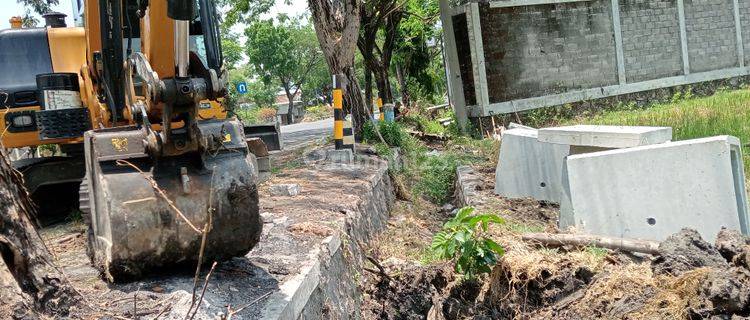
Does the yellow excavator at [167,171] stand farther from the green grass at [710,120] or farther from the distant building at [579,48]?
the distant building at [579,48]

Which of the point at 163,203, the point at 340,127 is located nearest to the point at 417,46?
the point at 340,127

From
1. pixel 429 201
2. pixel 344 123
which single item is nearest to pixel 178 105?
pixel 344 123

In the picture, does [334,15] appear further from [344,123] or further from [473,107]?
[473,107]

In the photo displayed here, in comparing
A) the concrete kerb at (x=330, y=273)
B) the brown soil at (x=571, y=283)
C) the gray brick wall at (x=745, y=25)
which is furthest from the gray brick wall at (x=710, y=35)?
the brown soil at (x=571, y=283)

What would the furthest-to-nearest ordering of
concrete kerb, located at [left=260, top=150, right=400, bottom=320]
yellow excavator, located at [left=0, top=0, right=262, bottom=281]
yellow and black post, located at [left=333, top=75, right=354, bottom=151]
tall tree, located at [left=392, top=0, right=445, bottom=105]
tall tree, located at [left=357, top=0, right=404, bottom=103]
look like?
tall tree, located at [left=392, top=0, right=445, bottom=105] → tall tree, located at [left=357, top=0, right=404, bottom=103] → yellow and black post, located at [left=333, top=75, right=354, bottom=151] → yellow excavator, located at [left=0, top=0, right=262, bottom=281] → concrete kerb, located at [left=260, top=150, right=400, bottom=320]

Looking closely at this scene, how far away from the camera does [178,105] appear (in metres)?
4.22

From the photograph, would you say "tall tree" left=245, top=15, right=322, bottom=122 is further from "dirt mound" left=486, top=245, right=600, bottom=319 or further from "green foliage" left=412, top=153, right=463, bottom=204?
"dirt mound" left=486, top=245, right=600, bottom=319

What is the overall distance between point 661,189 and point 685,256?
1.40 metres

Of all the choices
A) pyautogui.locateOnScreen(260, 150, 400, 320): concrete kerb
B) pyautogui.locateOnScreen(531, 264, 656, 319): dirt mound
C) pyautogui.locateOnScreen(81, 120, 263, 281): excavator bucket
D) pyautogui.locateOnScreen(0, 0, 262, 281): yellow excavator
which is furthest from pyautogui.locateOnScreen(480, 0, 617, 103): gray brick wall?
pyautogui.locateOnScreen(81, 120, 263, 281): excavator bucket

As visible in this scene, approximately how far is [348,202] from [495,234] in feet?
5.58

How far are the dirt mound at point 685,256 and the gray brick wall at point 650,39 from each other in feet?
48.9

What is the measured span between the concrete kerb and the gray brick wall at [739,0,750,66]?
16.6 metres

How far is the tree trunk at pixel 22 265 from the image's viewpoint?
116 inches

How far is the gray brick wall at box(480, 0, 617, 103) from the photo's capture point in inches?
667
